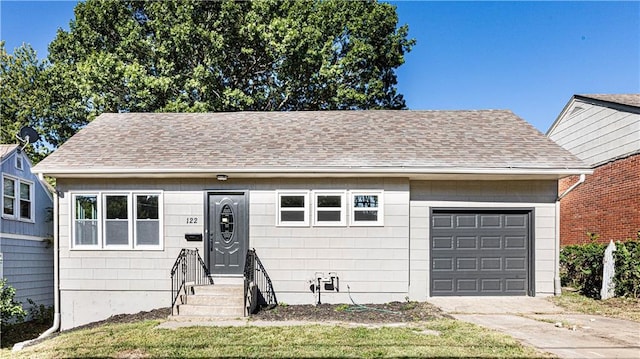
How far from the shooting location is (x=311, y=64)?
18516 mm

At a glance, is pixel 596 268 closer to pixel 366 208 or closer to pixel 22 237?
pixel 366 208

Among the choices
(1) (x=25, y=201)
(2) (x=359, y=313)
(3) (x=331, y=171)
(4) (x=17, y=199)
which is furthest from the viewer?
(1) (x=25, y=201)

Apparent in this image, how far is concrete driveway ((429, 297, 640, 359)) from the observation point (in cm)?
559

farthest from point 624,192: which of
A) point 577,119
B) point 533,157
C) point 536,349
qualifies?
point 536,349

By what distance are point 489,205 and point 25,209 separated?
1275 centimetres

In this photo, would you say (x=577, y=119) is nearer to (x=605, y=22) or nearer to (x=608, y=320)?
(x=605, y=22)

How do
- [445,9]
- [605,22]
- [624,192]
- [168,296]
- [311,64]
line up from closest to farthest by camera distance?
1. [168,296]
2. [624,192]
3. [605,22]
4. [445,9]
5. [311,64]

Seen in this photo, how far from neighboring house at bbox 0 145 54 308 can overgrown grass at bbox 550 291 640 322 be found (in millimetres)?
13324

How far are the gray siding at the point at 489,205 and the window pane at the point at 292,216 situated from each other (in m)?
2.35

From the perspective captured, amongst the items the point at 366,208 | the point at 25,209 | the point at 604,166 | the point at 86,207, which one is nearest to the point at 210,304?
the point at 86,207

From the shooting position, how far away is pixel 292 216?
913 cm

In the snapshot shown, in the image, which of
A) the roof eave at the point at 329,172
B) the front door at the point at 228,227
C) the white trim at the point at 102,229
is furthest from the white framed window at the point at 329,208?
the white trim at the point at 102,229

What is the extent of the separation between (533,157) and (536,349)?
15.7 feet

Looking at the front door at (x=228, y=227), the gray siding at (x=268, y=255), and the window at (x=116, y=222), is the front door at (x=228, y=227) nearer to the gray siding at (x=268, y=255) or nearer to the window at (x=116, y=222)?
the gray siding at (x=268, y=255)
